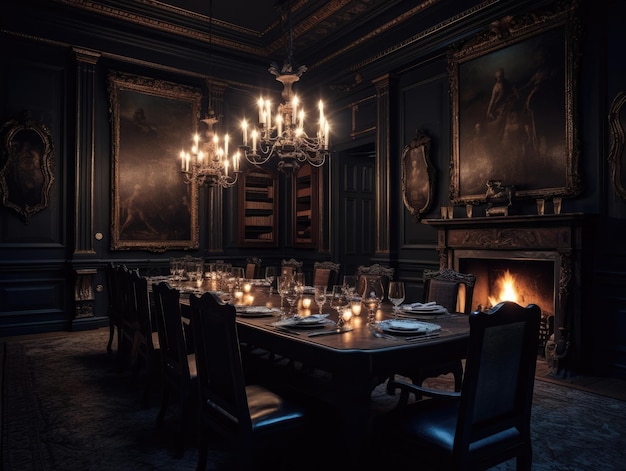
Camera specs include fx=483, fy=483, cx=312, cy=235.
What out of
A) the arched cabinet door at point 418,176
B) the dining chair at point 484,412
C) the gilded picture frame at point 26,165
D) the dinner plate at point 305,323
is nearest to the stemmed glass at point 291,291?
the dinner plate at point 305,323

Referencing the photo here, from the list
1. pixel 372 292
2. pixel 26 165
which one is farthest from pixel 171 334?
pixel 26 165

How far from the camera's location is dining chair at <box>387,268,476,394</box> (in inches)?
Answer: 108

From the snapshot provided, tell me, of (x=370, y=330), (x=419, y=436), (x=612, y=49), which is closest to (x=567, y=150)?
(x=612, y=49)

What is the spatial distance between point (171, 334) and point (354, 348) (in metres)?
1.11

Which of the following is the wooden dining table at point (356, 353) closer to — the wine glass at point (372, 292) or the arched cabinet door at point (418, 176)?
the wine glass at point (372, 292)

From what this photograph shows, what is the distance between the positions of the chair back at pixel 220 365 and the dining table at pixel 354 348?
0.27 meters

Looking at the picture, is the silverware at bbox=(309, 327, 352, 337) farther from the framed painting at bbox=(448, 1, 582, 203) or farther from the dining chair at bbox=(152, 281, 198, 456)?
the framed painting at bbox=(448, 1, 582, 203)

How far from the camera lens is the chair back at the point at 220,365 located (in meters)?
1.75

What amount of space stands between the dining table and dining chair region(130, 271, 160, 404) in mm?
754

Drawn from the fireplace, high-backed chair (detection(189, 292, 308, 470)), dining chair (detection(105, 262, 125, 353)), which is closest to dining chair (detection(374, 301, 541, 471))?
high-backed chair (detection(189, 292, 308, 470))

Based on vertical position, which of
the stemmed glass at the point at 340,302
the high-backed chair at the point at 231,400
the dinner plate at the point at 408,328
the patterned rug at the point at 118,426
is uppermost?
the stemmed glass at the point at 340,302

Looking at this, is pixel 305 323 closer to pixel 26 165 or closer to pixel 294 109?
pixel 294 109

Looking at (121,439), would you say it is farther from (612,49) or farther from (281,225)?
(281,225)

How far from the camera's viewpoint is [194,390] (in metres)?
2.36
